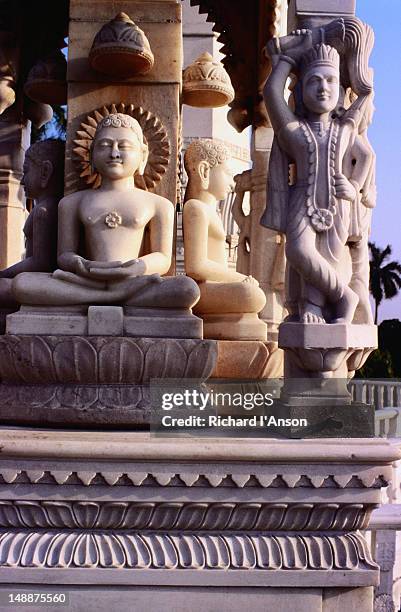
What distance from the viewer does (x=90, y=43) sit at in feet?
15.1

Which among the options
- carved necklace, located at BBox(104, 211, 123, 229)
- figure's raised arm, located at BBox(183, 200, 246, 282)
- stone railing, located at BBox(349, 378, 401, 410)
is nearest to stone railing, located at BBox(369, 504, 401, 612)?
figure's raised arm, located at BBox(183, 200, 246, 282)

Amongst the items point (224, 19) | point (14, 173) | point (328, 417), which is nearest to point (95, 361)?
point (328, 417)

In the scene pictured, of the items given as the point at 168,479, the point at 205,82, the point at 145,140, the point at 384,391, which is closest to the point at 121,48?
the point at 145,140

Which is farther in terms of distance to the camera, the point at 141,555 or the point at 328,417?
the point at 328,417

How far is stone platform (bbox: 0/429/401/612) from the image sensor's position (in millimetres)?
3229

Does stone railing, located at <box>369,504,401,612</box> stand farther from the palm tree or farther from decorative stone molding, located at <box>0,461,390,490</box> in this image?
the palm tree

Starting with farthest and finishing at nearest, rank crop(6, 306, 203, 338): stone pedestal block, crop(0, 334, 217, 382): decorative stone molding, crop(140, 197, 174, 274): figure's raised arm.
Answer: crop(140, 197, 174, 274): figure's raised arm → crop(6, 306, 203, 338): stone pedestal block → crop(0, 334, 217, 382): decorative stone molding

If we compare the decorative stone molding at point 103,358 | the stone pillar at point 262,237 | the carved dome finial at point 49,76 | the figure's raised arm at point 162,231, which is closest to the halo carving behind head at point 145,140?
the figure's raised arm at point 162,231

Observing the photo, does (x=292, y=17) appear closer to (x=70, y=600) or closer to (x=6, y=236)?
(x=70, y=600)

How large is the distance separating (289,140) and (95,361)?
1.51 meters

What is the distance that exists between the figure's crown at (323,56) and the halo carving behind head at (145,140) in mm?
1095

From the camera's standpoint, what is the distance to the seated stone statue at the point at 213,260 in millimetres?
4441

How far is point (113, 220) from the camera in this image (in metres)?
4.07

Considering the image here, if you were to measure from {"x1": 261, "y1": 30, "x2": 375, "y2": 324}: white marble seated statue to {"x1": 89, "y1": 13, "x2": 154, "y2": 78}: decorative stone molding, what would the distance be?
0.82 metres
